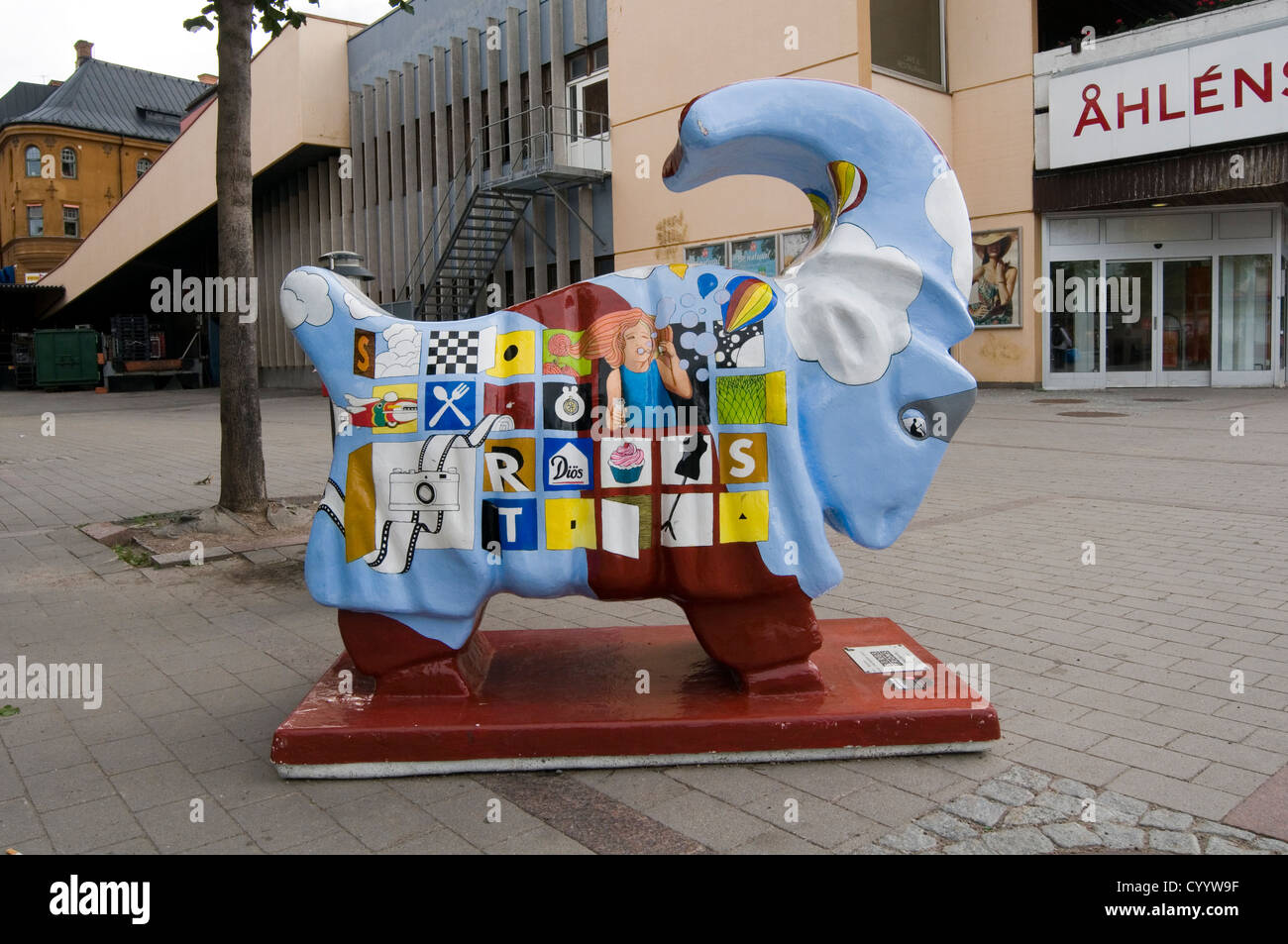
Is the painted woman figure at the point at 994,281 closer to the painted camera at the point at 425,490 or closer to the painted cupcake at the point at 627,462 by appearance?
the painted cupcake at the point at 627,462

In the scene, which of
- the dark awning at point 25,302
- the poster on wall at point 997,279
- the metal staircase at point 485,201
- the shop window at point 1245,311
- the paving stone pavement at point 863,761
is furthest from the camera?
the dark awning at point 25,302

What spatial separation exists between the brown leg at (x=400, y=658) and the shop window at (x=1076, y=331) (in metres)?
16.8

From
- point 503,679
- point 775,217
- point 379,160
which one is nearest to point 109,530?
point 503,679

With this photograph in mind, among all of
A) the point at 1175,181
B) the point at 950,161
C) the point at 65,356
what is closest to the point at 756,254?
the point at 950,161

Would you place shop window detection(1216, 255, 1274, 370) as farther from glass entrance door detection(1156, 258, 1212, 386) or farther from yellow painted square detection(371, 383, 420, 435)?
yellow painted square detection(371, 383, 420, 435)

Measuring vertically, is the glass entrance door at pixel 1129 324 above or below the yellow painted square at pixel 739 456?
above

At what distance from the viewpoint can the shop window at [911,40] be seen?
54.1 ft

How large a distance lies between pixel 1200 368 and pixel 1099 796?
1756 centimetres

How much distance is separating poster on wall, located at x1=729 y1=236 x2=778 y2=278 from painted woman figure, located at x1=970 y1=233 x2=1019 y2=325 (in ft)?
12.0

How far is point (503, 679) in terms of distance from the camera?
3.79 meters

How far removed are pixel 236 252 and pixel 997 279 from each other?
46.2ft

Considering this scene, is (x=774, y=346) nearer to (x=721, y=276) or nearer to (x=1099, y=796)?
(x=721, y=276)

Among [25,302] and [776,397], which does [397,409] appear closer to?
[776,397]

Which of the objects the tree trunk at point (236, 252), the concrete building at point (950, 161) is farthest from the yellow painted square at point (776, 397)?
the concrete building at point (950, 161)
